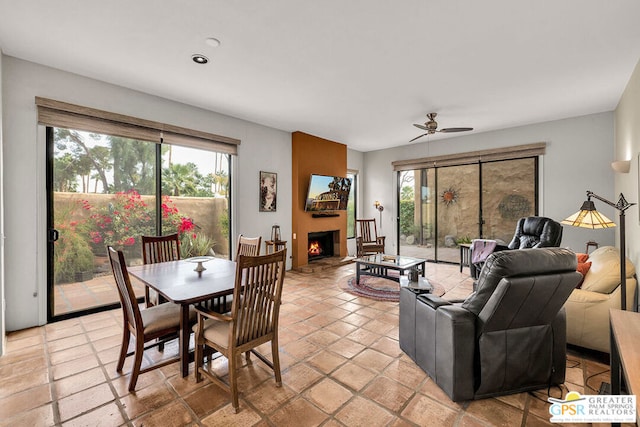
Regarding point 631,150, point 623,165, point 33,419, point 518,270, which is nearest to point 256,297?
point 33,419

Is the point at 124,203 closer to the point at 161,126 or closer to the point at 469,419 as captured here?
the point at 161,126

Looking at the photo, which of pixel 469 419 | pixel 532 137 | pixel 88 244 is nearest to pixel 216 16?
pixel 88 244

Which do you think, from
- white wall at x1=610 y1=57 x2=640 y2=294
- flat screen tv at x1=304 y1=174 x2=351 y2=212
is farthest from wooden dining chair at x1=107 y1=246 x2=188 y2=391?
white wall at x1=610 y1=57 x2=640 y2=294

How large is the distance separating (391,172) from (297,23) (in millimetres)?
5526

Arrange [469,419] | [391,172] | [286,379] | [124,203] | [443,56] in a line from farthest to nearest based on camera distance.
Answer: [391,172] < [124,203] < [443,56] < [286,379] < [469,419]

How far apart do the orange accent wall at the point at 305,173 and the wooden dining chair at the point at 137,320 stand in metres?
3.67

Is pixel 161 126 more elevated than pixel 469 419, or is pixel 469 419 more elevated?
pixel 161 126

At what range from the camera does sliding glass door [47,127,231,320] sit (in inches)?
130

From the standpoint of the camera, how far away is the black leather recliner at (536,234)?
4129 millimetres

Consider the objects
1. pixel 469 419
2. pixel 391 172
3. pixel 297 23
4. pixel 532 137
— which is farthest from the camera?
pixel 391 172

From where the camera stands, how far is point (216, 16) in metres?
2.29

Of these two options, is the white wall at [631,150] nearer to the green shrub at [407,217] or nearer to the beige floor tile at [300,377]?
the beige floor tile at [300,377]

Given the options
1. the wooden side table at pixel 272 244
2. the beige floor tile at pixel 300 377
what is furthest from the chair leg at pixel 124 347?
the wooden side table at pixel 272 244

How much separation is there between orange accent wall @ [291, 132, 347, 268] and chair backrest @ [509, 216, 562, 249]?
3576 millimetres
